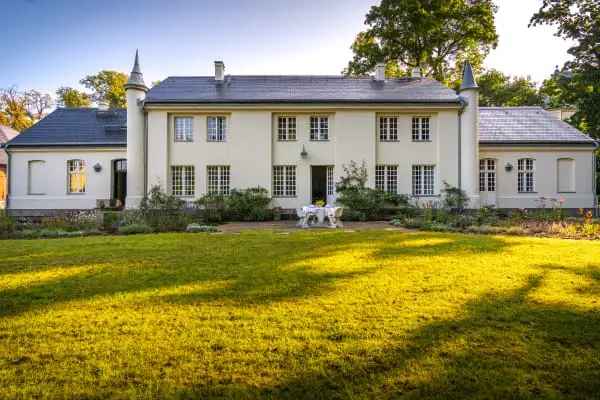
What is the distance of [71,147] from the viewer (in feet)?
64.0

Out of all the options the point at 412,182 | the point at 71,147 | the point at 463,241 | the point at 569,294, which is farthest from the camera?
the point at 71,147

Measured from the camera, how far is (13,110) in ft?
125

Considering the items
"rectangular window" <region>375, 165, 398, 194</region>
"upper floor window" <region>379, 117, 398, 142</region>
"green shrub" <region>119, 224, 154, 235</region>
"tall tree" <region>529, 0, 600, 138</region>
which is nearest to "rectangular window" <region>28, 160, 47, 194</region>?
"green shrub" <region>119, 224, 154, 235</region>

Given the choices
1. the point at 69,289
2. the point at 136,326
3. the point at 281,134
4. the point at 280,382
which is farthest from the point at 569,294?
the point at 281,134

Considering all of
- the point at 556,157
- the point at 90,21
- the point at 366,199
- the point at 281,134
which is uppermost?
the point at 90,21

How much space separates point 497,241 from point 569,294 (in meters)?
4.73

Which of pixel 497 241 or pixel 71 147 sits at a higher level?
pixel 71 147

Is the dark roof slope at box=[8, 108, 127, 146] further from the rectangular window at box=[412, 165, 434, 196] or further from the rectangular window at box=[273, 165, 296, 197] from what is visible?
the rectangular window at box=[412, 165, 434, 196]

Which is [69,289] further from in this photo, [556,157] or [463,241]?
[556,157]

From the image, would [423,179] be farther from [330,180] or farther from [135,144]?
[135,144]

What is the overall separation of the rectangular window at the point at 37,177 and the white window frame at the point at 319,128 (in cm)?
1596

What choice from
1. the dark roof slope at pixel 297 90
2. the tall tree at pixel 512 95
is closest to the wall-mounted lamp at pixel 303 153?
the dark roof slope at pixel 297 90

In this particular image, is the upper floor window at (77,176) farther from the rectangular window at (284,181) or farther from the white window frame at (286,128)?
the white window frame at (286,128)

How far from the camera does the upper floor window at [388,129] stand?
1844 cm
